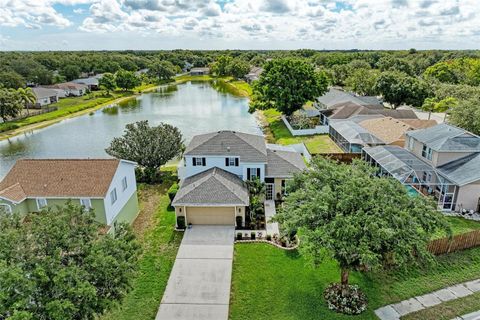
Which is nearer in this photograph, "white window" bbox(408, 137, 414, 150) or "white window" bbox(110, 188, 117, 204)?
"white window" bbox(110, 188, 117, 204)

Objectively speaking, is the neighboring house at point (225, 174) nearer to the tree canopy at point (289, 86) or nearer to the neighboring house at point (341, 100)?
the tree canopy at point (289, 86)

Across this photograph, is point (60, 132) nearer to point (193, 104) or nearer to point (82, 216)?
point (193, 104)

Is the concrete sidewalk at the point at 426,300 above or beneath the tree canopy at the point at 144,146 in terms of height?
beneath

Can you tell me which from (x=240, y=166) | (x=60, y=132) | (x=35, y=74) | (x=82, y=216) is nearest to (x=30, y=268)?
(x=82, y=216)

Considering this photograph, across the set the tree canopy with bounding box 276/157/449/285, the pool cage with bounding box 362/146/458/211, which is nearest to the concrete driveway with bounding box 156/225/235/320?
the tree canopy with bounding box 276/157/449/285

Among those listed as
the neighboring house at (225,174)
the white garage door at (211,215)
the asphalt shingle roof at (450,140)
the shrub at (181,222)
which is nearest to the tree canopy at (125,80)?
the neighboring house at (225,174)

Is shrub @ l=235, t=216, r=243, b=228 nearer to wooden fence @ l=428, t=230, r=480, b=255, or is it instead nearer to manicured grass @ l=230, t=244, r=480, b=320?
manicured grass @ l=230, t=244, r=480, b=320
